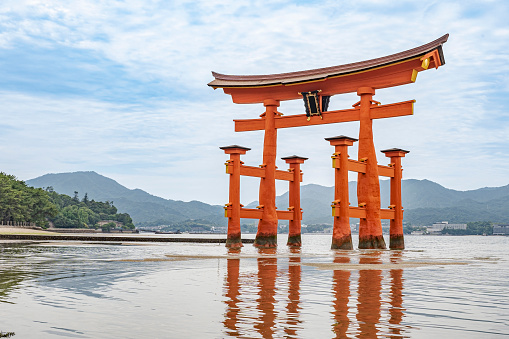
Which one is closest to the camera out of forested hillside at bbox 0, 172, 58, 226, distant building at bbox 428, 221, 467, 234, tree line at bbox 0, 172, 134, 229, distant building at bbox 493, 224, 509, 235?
forested hillside at bbox 0, 172, 58, 226

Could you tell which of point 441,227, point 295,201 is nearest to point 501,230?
point 441,227

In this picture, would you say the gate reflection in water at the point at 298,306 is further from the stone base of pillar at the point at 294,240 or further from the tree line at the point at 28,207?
the tree line at the point at 28,207

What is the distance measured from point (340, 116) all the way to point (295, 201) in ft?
28.7

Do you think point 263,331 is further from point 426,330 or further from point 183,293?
point 183,293

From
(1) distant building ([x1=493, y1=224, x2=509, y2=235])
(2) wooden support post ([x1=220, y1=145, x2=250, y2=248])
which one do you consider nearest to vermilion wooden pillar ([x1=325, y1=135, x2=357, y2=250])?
(2) wooden support post ([x1=220, y1=145, x2=250, y2=248])

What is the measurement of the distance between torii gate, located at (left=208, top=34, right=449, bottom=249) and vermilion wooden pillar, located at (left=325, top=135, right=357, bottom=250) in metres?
0.06

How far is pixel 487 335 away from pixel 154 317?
4.20 metres

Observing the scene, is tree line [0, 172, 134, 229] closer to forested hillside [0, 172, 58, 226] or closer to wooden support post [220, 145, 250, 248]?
forested hillside [0, 172, 58, 226]

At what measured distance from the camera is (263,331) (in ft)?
20.6

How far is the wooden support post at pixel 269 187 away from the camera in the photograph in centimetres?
3497

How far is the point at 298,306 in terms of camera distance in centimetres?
830

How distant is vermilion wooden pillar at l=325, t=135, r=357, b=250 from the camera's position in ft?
100.0

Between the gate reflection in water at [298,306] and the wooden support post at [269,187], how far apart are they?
21.5m

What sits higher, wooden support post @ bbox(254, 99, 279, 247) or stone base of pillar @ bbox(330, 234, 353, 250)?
wooden support post @ bbox(254, 99, 279, 247)
